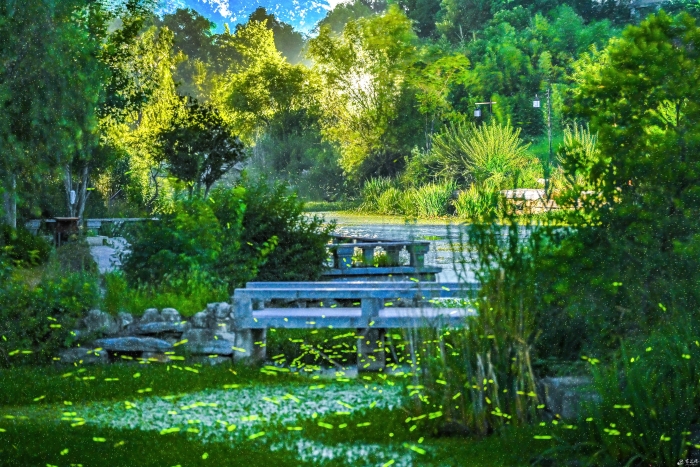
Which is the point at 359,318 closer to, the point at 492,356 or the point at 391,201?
the point at 492,356

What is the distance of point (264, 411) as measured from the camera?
27.2 ft

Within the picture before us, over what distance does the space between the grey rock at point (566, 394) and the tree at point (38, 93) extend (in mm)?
11359

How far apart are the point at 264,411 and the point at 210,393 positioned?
936mm

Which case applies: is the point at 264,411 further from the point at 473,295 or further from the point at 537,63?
the point at 537,63

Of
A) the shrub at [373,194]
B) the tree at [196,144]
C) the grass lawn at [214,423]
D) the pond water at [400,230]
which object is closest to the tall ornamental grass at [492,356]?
the grass lawn at [214,423]

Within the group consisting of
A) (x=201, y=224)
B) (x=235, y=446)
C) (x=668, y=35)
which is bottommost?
(x=235, y=446)

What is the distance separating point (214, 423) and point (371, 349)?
9.02ft

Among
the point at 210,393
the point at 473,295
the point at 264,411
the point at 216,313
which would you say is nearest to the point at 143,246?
the point at 216,313

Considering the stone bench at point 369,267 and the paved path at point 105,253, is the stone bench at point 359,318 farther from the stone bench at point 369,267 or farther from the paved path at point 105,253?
the paved path at point 105,253

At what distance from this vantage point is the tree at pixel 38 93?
55.8 ft

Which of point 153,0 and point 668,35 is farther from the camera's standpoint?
point 153,0

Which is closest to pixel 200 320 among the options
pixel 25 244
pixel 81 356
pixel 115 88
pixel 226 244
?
pixel 81 356

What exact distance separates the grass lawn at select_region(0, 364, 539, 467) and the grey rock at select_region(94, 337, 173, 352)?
0.29 metres

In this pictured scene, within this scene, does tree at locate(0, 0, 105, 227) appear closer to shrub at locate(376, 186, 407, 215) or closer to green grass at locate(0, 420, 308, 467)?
green grass at locate(0, 420, 308, 467)
